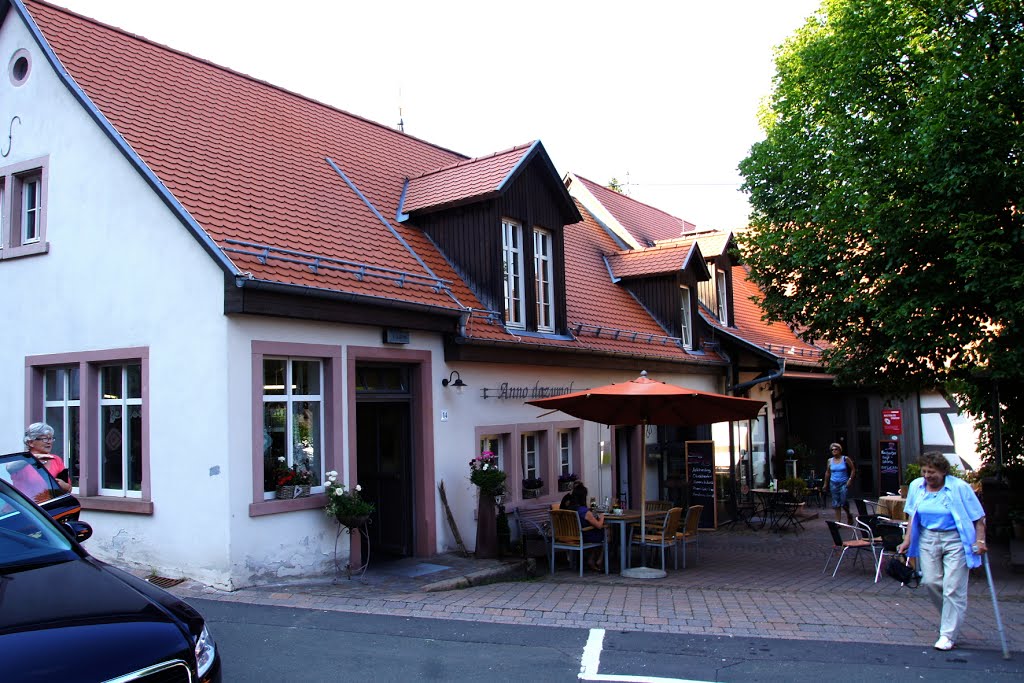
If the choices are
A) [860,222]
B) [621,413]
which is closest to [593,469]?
[621,413]

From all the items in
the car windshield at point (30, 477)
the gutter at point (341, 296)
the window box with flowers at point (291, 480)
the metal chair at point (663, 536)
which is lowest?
the metal chair at point (663, 536)

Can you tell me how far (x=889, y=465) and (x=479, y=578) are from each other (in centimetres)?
1307

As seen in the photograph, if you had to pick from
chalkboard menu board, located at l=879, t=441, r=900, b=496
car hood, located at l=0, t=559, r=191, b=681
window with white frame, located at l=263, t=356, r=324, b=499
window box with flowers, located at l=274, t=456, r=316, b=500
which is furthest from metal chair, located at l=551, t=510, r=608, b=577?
chalkboard menu board, located at l=879, t=441, r=900, b=496

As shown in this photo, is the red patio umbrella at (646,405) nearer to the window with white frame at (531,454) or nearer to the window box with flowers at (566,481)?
the window with white frame at (531,454)

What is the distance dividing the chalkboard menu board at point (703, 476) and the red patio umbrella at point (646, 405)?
490cm

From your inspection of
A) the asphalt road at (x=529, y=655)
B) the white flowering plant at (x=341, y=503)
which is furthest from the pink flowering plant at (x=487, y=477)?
the asphalt road at (x=529, y=655)

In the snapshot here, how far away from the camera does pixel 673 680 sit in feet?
20.1

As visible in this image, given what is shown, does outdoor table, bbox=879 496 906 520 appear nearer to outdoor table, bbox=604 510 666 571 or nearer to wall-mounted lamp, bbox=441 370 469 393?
outdoor table, bbox=604 510 666 571

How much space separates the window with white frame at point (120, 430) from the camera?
984 centimetres

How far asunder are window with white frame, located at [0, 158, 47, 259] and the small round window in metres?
1.15

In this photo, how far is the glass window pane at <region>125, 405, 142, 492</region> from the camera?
983cm

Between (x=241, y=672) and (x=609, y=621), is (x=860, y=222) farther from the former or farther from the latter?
(x=241, y=672)

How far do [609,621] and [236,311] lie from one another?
15.5ft

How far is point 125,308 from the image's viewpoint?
32.3 feet
